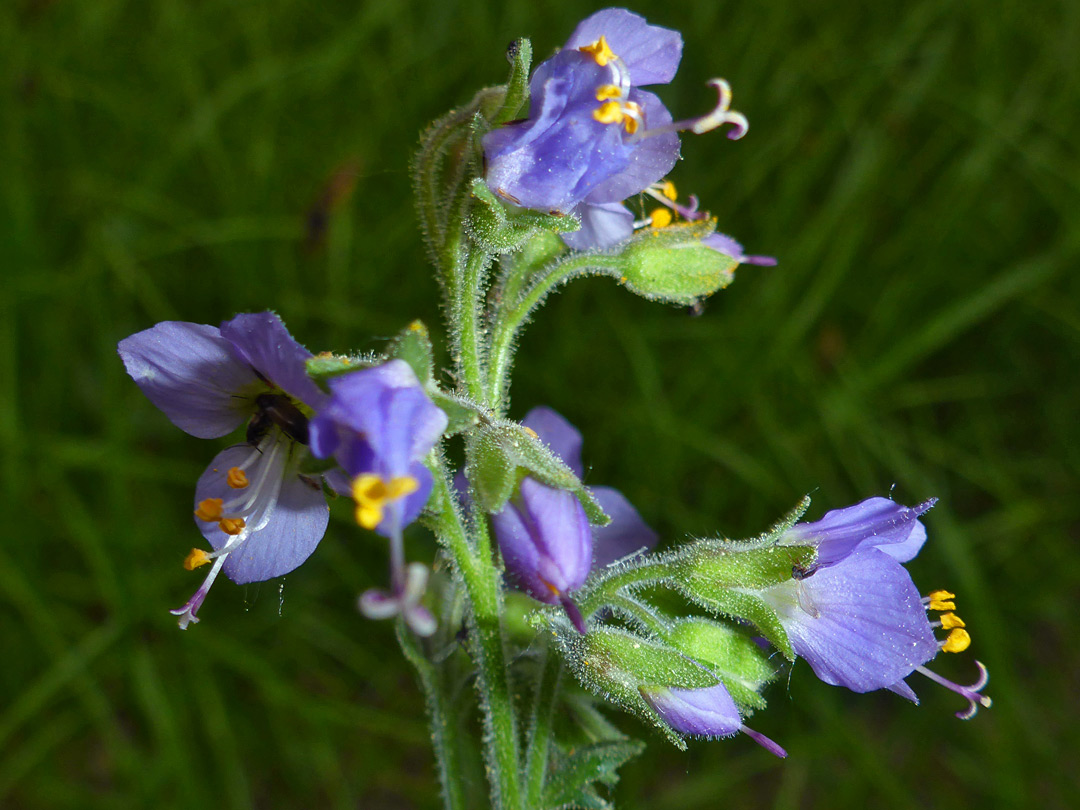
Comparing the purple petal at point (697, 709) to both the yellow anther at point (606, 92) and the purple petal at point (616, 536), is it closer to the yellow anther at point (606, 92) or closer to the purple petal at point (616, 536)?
the purple petal at point (616, 536)

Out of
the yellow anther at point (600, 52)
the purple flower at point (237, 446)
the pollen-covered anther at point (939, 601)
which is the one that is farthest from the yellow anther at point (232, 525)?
the pollen-covered anther at point (939, 601)

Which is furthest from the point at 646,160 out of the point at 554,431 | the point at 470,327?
the point at 554,431

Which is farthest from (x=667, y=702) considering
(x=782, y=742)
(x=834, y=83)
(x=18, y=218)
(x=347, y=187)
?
(x=834, y=83)

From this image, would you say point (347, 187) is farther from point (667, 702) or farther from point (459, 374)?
point (667, 702)

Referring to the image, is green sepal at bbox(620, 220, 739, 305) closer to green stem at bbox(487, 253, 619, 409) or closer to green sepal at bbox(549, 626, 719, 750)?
green stem at bbox(487, 253, 619, 409)

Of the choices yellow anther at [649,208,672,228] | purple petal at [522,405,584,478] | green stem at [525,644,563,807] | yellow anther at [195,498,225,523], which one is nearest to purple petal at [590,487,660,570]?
purple petal at [522,405,584,478]

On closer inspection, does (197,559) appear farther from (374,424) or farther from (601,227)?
(601,227)
